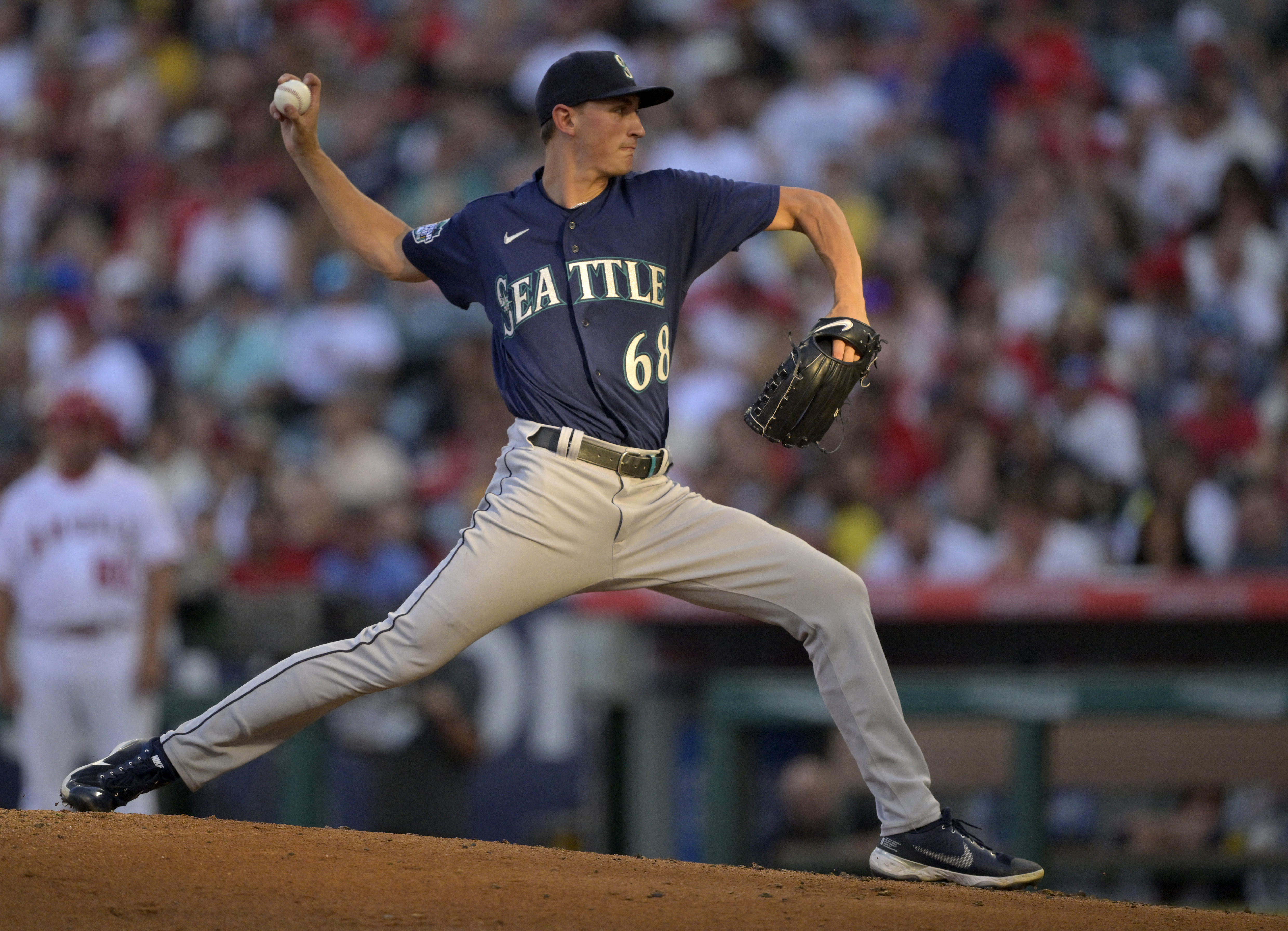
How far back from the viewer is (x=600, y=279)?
3797 millimetres

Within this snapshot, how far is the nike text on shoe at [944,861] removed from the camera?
3.83 metres

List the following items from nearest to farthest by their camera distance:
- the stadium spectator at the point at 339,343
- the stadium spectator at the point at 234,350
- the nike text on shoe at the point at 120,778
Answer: the nike text on shoe at the point at 120,778 < the stadium spectator at the point at 339,343 < the stadium spectator at the point at 234,350

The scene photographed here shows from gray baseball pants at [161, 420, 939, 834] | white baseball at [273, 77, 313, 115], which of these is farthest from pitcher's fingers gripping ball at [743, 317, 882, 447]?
white baseball at [273, 77, 313, 115]

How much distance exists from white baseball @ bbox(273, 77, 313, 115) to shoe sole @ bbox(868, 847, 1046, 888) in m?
2.31

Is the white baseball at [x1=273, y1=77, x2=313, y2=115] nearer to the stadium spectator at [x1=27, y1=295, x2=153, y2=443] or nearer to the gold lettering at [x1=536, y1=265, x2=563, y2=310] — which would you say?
the gold lettering at [x1=536, y1=265, x2=563, y2=310]

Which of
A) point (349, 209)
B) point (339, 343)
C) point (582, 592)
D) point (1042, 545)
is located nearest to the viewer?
point (582, 592)

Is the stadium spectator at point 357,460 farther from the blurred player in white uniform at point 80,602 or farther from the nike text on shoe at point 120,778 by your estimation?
the nike text on shoe at point 120,778

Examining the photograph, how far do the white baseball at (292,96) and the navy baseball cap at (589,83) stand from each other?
1.93 ft

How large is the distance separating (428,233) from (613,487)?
85 cm

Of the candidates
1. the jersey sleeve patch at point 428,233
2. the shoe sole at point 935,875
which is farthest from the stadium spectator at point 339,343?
the shoe sole at point 935,875

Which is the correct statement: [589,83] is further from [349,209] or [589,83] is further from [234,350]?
[234,350]

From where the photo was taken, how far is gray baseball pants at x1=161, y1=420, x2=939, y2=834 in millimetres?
3688

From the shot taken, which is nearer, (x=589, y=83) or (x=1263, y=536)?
(x=589, y=83)

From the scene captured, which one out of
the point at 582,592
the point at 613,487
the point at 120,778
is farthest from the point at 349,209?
the point at 120,778
